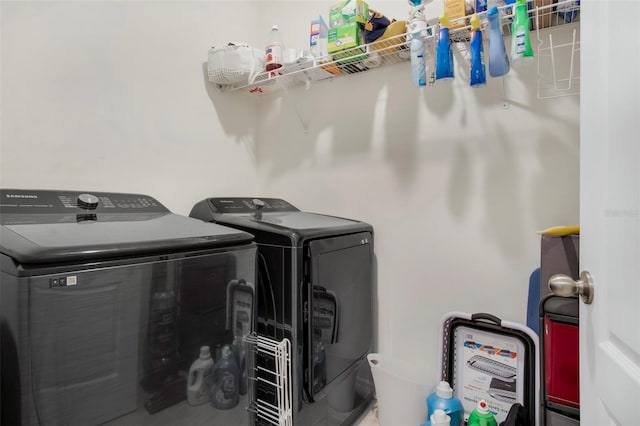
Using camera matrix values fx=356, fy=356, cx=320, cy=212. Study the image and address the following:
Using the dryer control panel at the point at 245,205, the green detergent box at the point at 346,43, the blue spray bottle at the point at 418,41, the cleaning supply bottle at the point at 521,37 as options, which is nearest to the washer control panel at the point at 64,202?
the dryer control panel at the point at 245,205

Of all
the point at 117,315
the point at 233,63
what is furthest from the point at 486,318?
the point at 233,63

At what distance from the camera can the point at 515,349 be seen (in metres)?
1.56

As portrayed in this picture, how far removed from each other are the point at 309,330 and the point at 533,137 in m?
1.31

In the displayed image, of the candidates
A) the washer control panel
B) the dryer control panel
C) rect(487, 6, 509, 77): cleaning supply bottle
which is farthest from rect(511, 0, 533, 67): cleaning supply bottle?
the washer control panel

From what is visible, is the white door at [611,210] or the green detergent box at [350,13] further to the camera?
the green detergent box at [350,13]

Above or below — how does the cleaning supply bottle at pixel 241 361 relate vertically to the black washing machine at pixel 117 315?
below

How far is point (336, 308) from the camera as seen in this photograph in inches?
64.8

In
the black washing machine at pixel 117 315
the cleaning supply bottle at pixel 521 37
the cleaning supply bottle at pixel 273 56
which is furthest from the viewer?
the cleaning supply bottle at pixel 273 56

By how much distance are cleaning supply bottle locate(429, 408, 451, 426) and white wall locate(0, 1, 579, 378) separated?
419 mm

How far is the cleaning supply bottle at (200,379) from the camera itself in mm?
1081

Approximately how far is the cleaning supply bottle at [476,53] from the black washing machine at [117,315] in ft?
3.71

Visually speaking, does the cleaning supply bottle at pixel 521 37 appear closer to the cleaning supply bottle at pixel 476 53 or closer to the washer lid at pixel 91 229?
the cleaning supply bottle at pixel 476 53

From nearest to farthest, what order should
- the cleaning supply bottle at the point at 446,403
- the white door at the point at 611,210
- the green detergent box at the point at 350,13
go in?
the white door at the point at 611,210 → the cleaning supply bottle at the point at 446,403 → the green detergent box at the point at 350,13

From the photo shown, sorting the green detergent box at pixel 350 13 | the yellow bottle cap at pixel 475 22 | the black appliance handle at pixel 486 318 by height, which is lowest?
the black appliance handle at pixel 486 318
